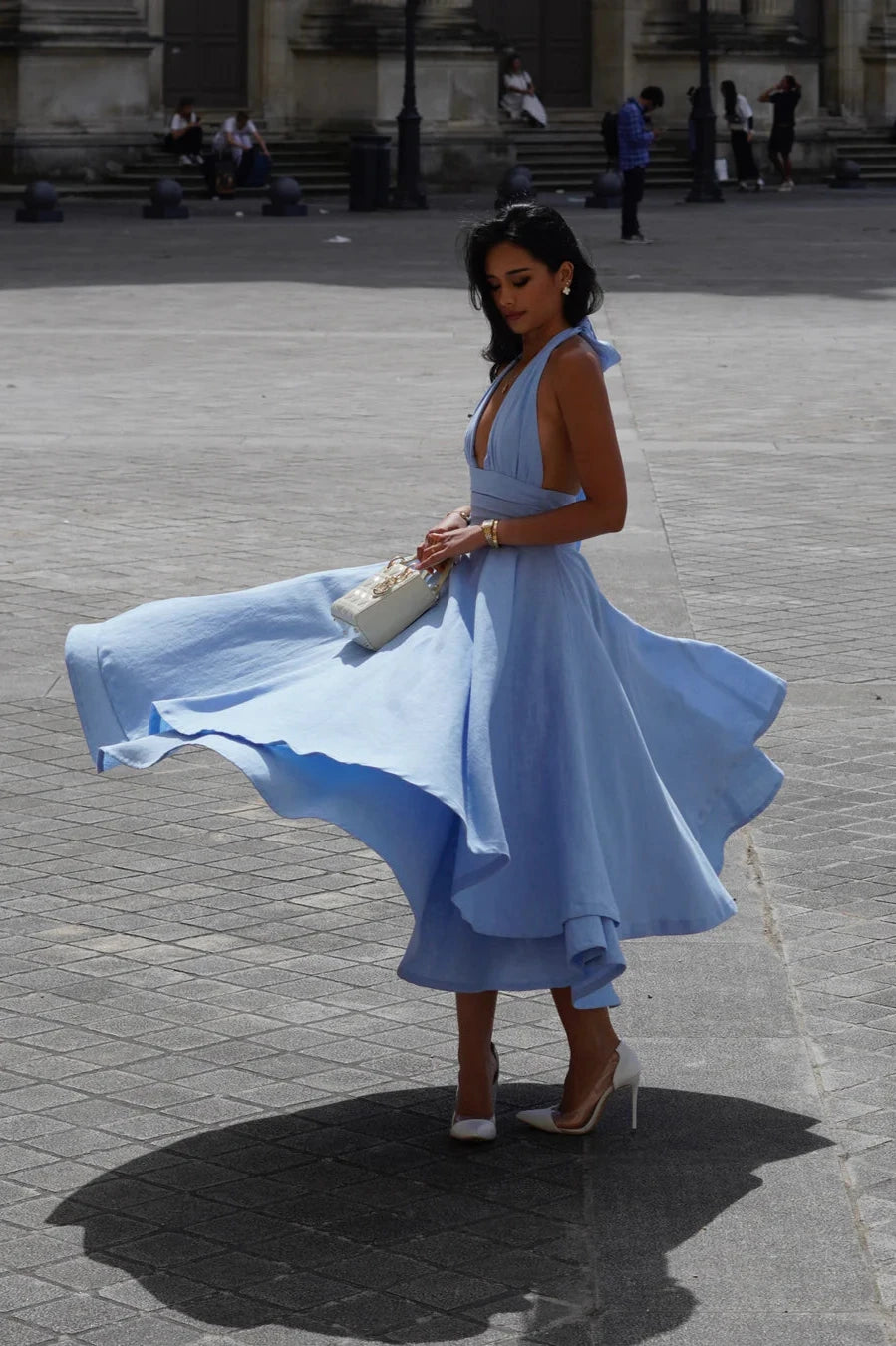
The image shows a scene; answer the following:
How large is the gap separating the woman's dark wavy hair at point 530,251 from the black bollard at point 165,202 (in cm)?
2808

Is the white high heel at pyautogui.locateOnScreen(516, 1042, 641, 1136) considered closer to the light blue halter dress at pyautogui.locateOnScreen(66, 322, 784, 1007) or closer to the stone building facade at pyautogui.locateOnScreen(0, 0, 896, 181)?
the light blue halter dress at pyautogui.locateOnScreen(66, 322, 784, 1007)

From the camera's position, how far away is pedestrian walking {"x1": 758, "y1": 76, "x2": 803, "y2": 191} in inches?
1564

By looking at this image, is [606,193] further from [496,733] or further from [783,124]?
[496,733]

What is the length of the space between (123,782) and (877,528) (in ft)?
16.3

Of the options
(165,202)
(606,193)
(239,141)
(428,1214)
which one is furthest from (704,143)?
(428,1214)

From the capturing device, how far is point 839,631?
8.74 metres

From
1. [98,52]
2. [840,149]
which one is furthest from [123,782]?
[840,149]

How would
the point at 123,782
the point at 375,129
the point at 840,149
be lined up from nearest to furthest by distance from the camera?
the point at 123,782, the point at 375,129, the point at 840,149

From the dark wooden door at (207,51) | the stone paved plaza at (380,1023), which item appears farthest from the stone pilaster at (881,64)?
the stone paved plaza at (380,1023)

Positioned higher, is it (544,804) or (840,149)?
(840,149)

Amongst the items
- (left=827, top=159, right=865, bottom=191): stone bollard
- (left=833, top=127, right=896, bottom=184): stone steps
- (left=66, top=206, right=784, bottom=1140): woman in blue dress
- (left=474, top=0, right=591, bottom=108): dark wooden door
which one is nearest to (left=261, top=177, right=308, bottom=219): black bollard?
(left=474, top=0, right=591, bottom=108): dark wooden door

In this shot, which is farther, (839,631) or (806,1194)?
(839,631)

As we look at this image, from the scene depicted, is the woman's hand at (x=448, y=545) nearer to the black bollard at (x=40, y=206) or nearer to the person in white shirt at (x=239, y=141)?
the black bollard at (x=40, y=206)

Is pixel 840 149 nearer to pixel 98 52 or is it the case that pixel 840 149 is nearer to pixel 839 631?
pixel 98 52
